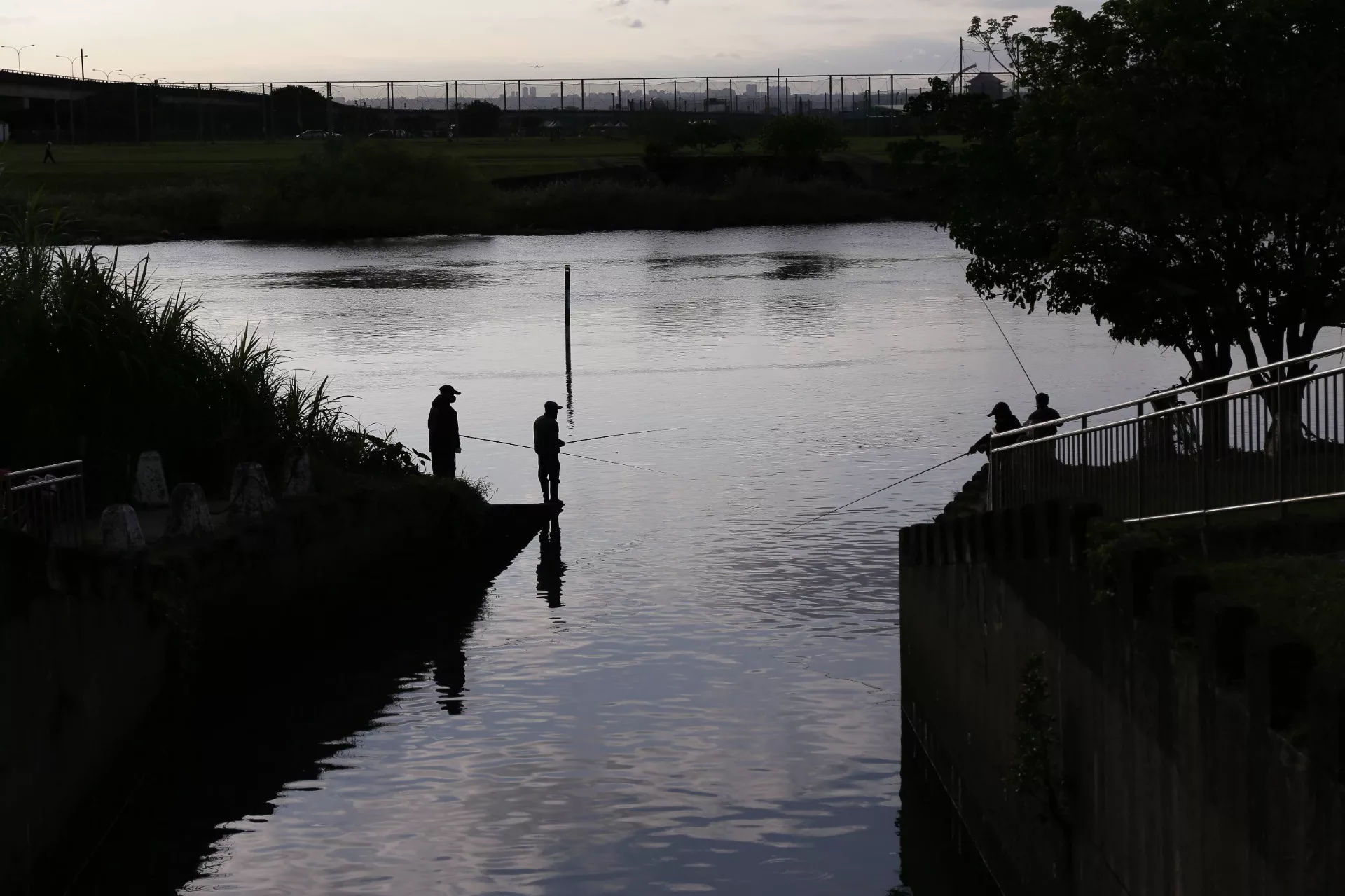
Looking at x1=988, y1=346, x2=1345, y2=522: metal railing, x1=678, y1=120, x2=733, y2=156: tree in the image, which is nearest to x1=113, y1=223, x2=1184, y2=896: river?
x1=988, y1=346, x2=1345, y2=522: metal railing

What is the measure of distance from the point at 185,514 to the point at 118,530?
1.87m

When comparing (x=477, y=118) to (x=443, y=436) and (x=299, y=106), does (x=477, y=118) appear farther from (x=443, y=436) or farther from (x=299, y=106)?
(x=443, y=436)

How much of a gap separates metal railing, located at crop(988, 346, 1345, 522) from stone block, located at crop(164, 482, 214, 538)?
10109 millimetres

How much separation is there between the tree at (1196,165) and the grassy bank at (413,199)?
300 ft

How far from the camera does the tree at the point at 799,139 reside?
432ft

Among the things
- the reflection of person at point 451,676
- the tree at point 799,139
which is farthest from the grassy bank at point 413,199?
the reflection of person at point 451,676

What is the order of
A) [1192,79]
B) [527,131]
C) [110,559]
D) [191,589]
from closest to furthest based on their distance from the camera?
[110,559] < [191,589] < [1192,79] < [527,131]

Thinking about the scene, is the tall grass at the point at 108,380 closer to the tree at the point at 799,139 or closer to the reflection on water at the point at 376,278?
the reflection on water at the point at 376,278

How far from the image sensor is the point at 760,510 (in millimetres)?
32812

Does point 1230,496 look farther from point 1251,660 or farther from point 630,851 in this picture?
point 630,851

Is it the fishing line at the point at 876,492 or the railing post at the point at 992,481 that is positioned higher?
the railing post at the point at 992,481

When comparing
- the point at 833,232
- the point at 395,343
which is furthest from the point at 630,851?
the point at 833,232

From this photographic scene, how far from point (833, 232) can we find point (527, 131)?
57.2 meters

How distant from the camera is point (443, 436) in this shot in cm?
2914
